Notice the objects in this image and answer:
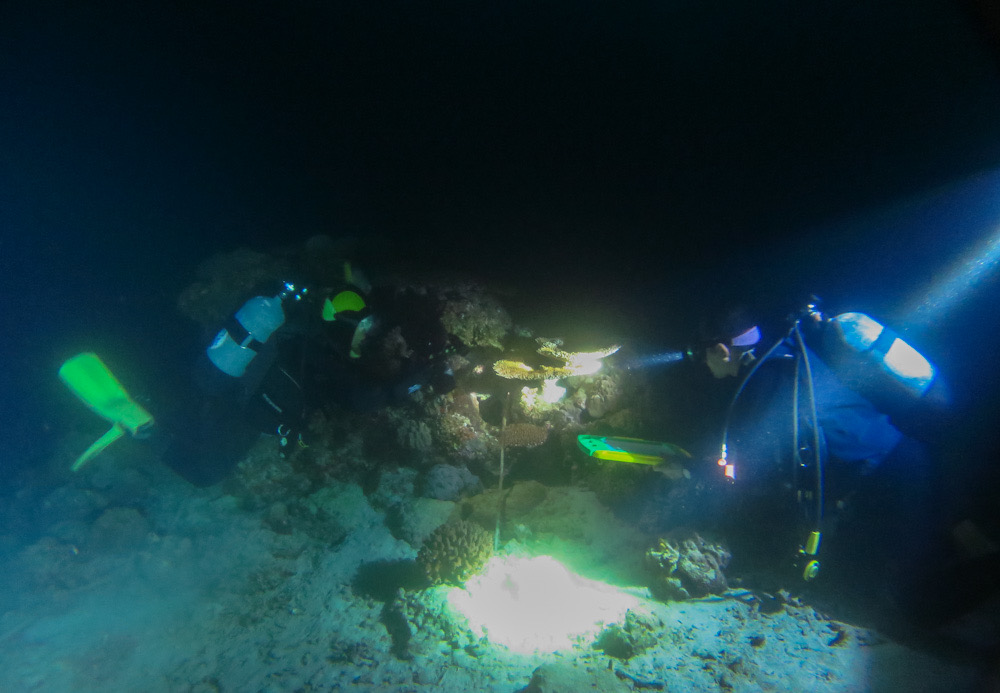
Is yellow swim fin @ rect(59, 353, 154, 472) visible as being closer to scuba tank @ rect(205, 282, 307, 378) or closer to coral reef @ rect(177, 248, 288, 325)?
coral reef @ rect(177, 248, 288, 325)

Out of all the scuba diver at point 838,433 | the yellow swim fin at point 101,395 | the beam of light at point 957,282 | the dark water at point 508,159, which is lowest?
the scuba diver at point 838,433

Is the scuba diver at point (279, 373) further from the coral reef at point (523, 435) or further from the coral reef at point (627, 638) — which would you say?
the coral reef at point (627, 638)

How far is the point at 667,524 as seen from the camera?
5.40 m

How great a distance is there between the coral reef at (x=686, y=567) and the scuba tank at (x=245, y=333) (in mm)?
5915

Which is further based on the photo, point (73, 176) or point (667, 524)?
point (73, 176)

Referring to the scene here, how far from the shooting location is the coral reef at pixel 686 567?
4.79m

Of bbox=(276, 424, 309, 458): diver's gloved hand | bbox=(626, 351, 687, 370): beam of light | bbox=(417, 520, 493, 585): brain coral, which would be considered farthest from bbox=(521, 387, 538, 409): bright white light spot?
bbox=(276, 424, 309, 458): diver's gloved hand

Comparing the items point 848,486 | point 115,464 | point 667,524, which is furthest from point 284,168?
point 848,486

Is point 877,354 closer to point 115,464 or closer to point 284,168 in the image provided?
point 284,168

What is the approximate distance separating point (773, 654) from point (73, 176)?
519 inches

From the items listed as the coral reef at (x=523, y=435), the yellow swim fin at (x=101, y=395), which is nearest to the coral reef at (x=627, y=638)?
the coral reef at (x=523, y=435)

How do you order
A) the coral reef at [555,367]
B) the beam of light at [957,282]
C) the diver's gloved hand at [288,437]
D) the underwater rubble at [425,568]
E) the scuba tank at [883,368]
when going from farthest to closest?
the coral reef at [555,367]
the beam of light at [957,282]
the diver's gloved hand at [288,437]
the underwater rubble at [425,568]
the scuba tank at [883,368]

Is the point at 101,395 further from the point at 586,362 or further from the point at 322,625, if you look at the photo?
the point at 586,362

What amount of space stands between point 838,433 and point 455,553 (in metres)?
4.59
